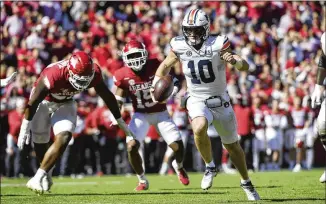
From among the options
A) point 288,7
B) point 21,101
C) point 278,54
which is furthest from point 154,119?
point 288,7

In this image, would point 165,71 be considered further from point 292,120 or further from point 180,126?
Result: point 292,120

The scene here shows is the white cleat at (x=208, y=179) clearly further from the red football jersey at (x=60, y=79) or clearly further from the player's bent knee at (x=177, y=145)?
the player's bent knee at (x=177, y=145)

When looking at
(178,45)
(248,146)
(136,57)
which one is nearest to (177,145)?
(136,57)

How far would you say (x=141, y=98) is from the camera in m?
10.5

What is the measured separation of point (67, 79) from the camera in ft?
29.1

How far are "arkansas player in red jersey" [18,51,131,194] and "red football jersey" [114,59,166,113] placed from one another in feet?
3.45

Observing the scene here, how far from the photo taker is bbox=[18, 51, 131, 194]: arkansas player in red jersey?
28.2 ft

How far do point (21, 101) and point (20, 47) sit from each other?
9.58 feet

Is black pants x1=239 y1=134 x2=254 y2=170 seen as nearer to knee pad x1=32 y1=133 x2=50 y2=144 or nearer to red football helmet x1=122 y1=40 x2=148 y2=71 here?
red football helmet x1=122 y1=40 x2=148 y2=71

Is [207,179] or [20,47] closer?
[207,179]

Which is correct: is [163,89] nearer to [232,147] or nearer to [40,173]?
[232,147]

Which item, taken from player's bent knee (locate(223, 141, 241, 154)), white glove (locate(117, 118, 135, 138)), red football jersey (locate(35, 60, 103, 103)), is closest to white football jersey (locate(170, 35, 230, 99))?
player's bent knee (locate(223, 141, 241, 154))

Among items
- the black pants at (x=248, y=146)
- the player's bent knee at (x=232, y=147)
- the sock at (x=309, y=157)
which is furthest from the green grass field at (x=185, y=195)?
the sock at (x=309, y=157)

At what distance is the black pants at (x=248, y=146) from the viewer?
623 inches
